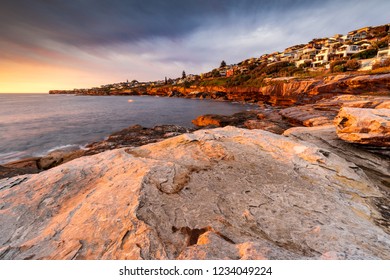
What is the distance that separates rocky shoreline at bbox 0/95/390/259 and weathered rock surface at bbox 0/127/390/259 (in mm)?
20

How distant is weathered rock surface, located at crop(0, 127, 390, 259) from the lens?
2900 mm

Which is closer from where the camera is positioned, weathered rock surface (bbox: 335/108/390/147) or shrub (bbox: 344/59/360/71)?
weathered rock surface (bbox: 335/108/390/147)

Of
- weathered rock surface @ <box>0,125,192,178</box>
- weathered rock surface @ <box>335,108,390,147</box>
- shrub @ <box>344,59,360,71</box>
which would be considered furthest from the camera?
shrub @ <box>344,59,360,71</box>

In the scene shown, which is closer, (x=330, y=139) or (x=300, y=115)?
(x=330, y=139)

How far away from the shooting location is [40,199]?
456 cm

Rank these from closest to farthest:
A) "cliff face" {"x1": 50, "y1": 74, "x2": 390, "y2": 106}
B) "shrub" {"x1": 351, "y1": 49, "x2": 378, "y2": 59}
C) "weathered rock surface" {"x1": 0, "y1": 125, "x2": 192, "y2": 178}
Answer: "weathered rock surface" {"x1": 0, "y1": 125, "x2": 192, "y2": 178}
"cliff face" {"x1": 50, "y1": 74, "x2": 390, "y2": 106}
"shrub" {"x1": 351, "y1": 49, "x2": 378, "y2": 59}

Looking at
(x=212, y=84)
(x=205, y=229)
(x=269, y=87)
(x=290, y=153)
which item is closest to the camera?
(x=205, y=229)

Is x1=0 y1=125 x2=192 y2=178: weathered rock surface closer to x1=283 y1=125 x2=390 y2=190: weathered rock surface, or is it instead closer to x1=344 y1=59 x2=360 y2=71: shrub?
x1=283 y1=125 x2=390 y2=190: weathered rock surface

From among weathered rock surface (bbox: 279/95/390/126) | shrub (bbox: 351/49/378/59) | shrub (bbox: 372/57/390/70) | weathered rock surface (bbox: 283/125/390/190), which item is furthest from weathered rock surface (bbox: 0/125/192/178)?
shrub (bbox: 351/49/378/59)

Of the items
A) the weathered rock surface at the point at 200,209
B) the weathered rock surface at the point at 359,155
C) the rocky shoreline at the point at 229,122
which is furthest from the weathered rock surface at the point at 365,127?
the weathered rock surface at the point at 200,209
